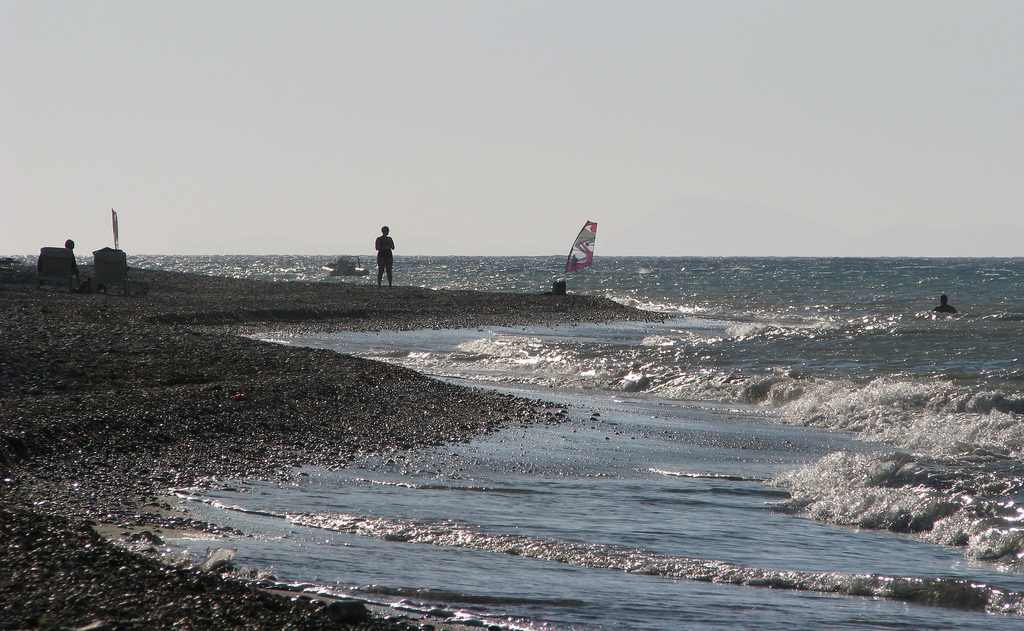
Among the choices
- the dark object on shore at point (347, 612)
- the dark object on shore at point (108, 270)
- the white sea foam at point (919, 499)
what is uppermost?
the dark object on shore at point (108, 270)

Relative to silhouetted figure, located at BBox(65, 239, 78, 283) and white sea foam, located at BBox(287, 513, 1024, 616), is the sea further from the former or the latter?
silhouetted figure, located at BBox(65, 239, 78, 283)

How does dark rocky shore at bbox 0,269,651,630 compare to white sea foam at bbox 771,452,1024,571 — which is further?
Answer: white sea foam at bbox 771,452,1024,571

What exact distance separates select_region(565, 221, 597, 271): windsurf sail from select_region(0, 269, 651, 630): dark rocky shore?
25.5 meters

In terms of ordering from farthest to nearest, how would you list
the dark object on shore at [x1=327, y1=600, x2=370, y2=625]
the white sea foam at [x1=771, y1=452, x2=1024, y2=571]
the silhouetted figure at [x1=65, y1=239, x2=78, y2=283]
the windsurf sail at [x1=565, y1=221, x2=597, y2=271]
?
the windsurf sail at [x1=565, y1=221, x2=597, y2=271] → the silhouetted figure at [x1=65, y1=239, x2=78, y2=283] → the white sea foam at [x1=771, y1=452, x2=1024, y2=571] → the dark object on shore at [x1=327, y1=600, x2=370, y2=625]

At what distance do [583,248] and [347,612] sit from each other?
40159 mm

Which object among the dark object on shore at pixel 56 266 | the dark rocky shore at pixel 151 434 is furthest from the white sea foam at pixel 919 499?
→ the dark object on shore at pixel 56 266

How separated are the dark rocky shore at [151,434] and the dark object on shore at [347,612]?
27mm

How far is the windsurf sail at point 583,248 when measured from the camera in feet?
136

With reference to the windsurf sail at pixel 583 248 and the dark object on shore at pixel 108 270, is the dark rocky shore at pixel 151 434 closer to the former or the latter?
the dark object on shore at pixel 108 270

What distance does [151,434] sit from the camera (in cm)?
719

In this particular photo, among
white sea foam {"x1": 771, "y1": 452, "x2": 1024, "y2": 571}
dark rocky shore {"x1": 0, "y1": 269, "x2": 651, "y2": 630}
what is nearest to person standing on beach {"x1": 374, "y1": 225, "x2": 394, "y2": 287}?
dark rocky shore {"x1": 0, "y1": 269, "x2": 651, "y2": 630}

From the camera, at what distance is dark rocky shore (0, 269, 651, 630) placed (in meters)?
3.50

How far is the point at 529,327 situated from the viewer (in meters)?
23.0

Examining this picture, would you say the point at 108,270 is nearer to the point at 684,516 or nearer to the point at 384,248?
the point at 384,248
